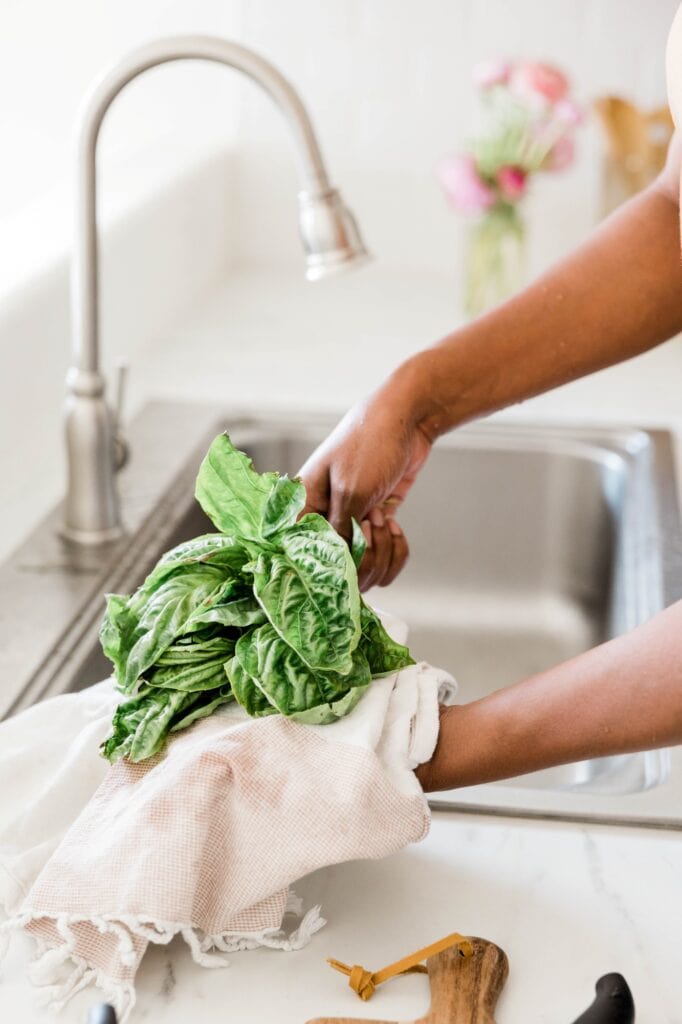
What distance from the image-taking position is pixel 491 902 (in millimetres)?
781

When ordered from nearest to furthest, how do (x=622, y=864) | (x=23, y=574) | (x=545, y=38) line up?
(x=622, y=864), (x=23, y=574), (x=545, y=38)

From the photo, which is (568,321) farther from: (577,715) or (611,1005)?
(611,1005)

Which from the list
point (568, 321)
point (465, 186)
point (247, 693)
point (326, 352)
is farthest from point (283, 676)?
point (465, 186)

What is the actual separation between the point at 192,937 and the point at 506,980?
168 mm

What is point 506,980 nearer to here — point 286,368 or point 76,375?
point 76,375

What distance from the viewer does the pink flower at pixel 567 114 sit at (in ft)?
6.36

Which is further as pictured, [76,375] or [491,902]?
[76,375]

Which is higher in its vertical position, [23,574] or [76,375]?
[76,375]

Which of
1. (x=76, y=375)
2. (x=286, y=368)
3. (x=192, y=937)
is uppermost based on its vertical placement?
(x=76, y=375)

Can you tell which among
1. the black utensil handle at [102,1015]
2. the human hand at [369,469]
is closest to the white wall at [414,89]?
the human hand at [369,469]

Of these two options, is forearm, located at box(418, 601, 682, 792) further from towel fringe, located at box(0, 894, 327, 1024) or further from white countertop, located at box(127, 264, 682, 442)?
white countertop, located at box(127, 264, 682, 442)

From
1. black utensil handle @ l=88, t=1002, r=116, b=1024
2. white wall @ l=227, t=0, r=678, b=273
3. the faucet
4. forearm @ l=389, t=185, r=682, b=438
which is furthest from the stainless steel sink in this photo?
white wall @ l=227, t=0, r=678, b=273

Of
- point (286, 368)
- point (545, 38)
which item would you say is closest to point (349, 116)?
point (545, 38)

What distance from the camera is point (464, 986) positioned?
2.26ft
